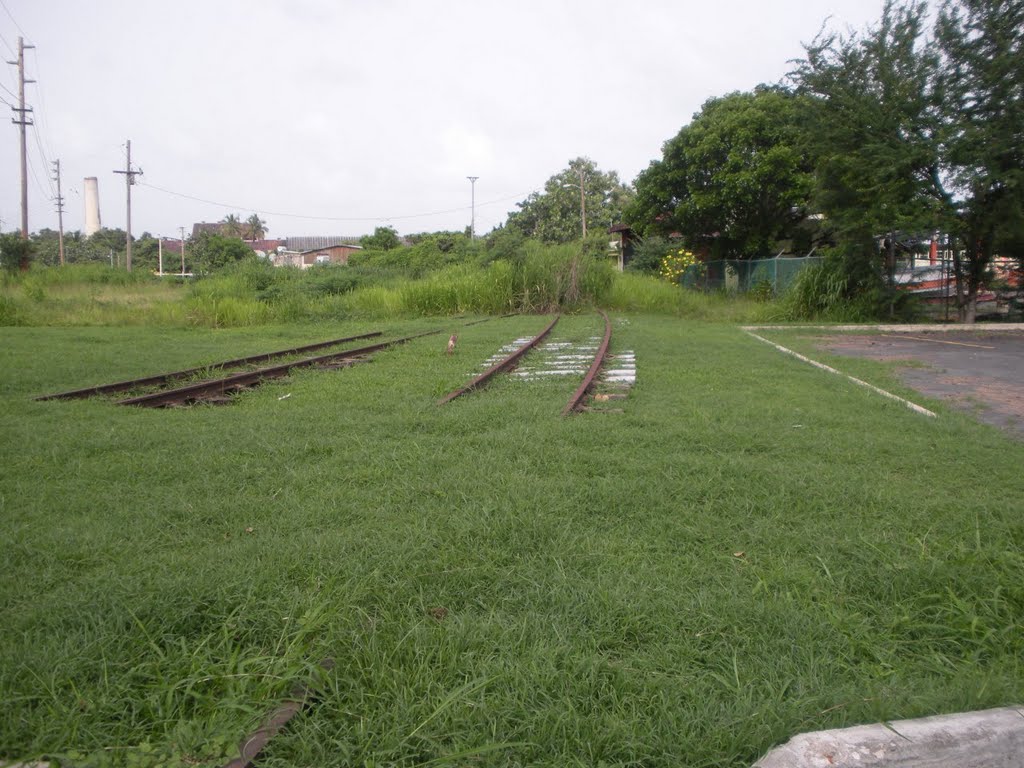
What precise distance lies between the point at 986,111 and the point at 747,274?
11.5 m

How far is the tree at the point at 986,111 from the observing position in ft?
52.2

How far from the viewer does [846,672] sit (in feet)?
7.59

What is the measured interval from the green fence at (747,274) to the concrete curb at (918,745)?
20.7 meters

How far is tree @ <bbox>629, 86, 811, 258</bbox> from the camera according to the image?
29628 millimetres

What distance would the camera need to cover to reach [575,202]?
58.1 meters

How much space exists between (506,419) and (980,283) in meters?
18.2

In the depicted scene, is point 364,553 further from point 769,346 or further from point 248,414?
point 769,346

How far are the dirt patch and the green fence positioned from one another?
671 cm

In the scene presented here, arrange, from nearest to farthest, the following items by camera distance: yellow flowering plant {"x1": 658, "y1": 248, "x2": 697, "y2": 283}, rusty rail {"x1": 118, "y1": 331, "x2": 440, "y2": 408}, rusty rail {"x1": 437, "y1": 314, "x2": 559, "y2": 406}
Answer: rusty rail {"x1": 437, "y1": 314, "x2": 559, "y2": 406} → rusty rail {"x1": 118, "y1": 331, "x2": 440, "y2": 408} → yellow flowering plant {"x1": 658, "y1": 248, "x2": 697, "y2": 283}

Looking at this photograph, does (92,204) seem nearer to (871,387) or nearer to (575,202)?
(575,202)

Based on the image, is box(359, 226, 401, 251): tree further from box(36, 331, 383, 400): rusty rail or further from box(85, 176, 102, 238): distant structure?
box(36, 331, 383, 400): rusty rail

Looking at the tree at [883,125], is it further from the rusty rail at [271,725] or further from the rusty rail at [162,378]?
the rusty rail at [271,725]

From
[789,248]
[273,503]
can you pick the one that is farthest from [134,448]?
[789,248]

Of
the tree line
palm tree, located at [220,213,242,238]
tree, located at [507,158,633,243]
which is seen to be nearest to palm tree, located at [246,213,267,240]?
palm tree, located at [220,213,242,238]
